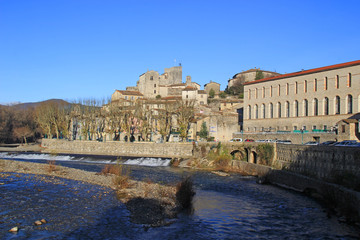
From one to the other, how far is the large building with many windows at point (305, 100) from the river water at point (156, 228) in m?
29.9

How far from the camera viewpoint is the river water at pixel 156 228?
43.2 ft

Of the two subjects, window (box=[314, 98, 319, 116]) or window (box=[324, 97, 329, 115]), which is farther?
window (box=[314, 98, 319, 116])

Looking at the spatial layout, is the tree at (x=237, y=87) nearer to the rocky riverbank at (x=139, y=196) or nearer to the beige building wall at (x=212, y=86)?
the beige building wall at (x=212, y=86)

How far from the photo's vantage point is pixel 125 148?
2142 inches

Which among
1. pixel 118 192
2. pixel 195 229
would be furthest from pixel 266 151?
pixel 195 229

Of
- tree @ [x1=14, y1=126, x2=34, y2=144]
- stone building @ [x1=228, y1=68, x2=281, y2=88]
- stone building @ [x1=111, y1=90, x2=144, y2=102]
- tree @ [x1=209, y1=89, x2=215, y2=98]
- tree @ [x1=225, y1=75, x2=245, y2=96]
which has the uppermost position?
stone building @ [x1=228, y1=68, x2=281, y2=88]

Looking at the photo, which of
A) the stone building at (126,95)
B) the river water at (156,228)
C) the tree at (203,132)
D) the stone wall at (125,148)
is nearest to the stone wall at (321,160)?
the river water at (156,228)

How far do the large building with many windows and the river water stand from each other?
29.9 m

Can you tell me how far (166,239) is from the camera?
12.7 metres

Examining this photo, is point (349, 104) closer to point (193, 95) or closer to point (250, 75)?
point (193, 95)

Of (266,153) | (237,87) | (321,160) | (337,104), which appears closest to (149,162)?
(266,153)

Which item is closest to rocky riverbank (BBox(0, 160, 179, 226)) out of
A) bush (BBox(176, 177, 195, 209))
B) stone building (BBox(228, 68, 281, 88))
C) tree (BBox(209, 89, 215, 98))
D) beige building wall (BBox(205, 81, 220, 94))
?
bush (BBox(176, 177, 195, 209))

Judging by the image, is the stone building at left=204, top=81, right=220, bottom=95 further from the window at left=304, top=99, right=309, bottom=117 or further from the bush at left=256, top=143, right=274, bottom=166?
the bush at left=256, top=143, right=274, bottom=166

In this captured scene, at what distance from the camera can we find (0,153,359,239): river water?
1316cm
